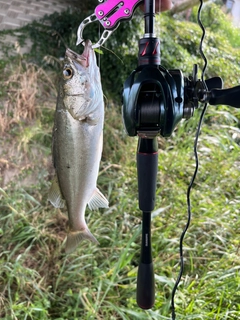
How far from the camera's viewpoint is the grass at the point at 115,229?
1.87 m

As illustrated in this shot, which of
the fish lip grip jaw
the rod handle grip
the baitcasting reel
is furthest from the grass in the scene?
the fish lip grip jaw

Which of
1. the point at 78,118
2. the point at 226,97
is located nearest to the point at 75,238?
the point at 78,118

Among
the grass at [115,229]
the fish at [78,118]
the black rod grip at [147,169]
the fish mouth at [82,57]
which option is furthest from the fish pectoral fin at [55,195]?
the grass at [115,229]

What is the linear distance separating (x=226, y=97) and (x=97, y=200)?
56cm

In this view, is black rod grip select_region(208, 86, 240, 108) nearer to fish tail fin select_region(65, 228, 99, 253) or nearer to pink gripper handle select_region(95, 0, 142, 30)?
pink gripper handle select_region(95, 0, 142, 30)

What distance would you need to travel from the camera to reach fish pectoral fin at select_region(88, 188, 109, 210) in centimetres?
109

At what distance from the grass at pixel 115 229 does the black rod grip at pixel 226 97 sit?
53.2 inches

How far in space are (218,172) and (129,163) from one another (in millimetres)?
825

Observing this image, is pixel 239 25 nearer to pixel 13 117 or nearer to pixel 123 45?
pixel 123 45

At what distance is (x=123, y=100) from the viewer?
0.84 metres

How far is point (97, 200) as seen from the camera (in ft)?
3.64

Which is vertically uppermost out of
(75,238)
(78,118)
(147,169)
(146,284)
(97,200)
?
(78,118)

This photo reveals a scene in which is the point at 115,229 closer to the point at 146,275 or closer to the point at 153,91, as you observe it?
the point at 146,275

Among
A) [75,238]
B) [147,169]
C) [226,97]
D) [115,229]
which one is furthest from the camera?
[115,229]
